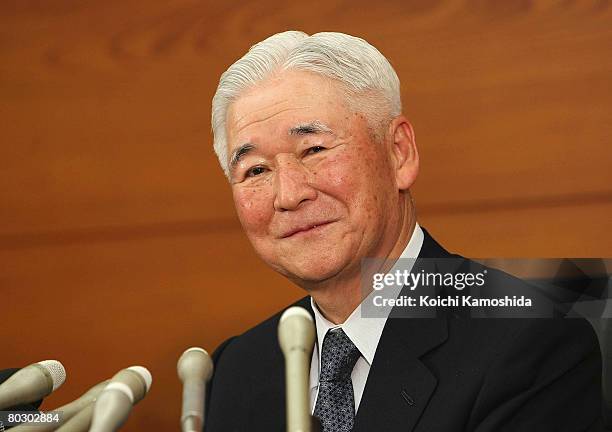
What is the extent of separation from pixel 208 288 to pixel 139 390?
1374 millimetres

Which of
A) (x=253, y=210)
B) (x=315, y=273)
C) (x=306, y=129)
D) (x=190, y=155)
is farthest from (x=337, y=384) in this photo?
(x=190, y=155)

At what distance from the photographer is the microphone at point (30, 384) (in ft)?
4.44

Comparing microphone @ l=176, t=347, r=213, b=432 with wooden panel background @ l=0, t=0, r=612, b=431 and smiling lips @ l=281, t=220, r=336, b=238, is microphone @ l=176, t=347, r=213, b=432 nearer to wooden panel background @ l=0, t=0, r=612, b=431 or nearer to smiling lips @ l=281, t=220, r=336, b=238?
smiling lips @ l=281, t=220, r=336, b=238

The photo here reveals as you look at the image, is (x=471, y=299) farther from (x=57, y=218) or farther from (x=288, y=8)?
(x=57, y=218)

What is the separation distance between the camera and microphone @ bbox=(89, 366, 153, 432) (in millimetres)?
1129

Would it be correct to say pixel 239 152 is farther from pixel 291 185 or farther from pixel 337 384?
pixel 337 384

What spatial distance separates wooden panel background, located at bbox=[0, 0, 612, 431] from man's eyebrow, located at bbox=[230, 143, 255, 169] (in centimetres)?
59

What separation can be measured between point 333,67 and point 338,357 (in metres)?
0.57

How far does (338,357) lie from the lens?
185 centimetres

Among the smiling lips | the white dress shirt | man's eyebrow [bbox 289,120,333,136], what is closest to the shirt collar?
the white dress shirt

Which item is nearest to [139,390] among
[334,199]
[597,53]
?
[334,199]

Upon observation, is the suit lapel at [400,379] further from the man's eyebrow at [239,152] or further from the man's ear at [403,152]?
the man's eyebrow at [239,152]

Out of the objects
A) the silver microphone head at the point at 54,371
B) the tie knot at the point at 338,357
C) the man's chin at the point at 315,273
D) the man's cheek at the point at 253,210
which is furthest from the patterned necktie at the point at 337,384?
the silver microphone head at the point at 54,371

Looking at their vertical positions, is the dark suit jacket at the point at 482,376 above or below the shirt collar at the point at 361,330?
below
